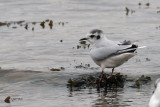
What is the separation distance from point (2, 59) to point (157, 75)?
14.6 feet

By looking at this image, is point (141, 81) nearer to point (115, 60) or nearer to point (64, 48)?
point (115, 60)

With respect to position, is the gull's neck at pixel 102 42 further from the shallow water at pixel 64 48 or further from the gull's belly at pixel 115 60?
the shallow water at pixel 64 48

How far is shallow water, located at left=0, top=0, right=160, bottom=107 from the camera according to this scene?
9.74 meters

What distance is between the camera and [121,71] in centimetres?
1173

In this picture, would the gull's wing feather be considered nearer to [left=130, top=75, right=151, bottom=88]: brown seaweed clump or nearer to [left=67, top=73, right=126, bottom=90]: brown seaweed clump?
[left=67, top=73, right=126, bottom=90]: brown seaweed clump

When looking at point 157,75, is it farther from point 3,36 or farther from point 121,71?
point 3,36

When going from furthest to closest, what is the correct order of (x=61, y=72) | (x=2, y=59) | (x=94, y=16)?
(x=94, y=16) → (x=2, y=59) → (x=61, y=72)

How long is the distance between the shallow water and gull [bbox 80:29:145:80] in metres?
0.66

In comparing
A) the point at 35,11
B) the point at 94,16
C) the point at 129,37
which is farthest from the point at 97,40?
the point at 35,11

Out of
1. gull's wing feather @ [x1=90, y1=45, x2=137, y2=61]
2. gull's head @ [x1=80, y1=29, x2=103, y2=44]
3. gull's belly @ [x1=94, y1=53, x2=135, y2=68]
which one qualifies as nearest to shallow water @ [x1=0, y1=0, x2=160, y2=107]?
gull's belly @ [x1=94, y1=53, x2=135, y2=68]

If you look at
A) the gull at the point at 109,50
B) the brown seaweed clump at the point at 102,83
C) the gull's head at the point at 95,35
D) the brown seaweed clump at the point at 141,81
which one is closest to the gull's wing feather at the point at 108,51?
the gull at the point at 109,50

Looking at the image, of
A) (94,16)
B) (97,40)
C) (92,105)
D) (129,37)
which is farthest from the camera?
(94,16)

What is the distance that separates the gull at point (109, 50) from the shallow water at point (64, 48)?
0.66m

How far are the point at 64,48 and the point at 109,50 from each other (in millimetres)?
4213
